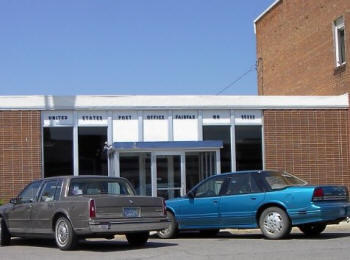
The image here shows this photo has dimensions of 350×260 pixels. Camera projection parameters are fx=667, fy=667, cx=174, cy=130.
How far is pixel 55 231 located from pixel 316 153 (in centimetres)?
1269

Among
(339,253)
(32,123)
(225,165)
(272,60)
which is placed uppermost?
(272,60)

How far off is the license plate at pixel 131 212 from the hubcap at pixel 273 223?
324 cm

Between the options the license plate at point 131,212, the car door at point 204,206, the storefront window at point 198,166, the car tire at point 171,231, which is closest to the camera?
the license plate at point 131,212

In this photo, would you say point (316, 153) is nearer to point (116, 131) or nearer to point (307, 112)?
point (307, 112)

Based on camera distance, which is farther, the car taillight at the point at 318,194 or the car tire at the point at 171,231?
the car tire at the point at 171,231

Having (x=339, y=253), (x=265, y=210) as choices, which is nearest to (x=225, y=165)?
(x=265, y=210)

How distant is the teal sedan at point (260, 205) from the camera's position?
1437cm

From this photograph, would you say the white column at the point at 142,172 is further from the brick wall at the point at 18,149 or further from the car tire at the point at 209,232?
the car tire at the point at 209,232

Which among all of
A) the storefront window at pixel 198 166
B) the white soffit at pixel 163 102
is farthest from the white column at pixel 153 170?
the white soffit at pixel 163 102

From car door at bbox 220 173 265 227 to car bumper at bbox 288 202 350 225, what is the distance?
950 mm

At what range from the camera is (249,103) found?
2327 centimetres

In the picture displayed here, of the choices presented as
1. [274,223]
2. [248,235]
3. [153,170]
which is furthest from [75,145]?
[274,223]

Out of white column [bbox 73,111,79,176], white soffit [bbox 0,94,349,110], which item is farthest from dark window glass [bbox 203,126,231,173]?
white column [bbox 73,111,79,176]

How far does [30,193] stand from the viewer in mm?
14555
